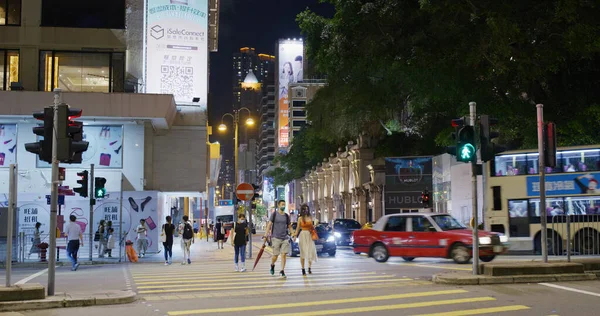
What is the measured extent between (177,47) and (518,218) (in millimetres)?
18536

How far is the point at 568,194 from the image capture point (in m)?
24.9

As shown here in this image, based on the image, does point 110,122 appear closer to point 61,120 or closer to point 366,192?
point 61,120

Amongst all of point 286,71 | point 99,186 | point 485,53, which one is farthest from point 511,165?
point 286,71

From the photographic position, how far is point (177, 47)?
113 feet

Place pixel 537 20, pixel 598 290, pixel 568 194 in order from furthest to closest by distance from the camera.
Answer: pixel 537 20
pixel 568 194
pixel 598 290

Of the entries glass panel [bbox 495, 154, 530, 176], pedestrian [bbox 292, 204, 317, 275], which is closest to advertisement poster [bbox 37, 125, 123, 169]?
glass panel [bbox 495, 154, 530, 176]

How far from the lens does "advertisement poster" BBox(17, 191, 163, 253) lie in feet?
97.9

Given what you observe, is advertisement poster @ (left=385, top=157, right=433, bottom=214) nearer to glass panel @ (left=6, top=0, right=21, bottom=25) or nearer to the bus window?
the bus window

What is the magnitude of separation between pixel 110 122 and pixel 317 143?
52216mm

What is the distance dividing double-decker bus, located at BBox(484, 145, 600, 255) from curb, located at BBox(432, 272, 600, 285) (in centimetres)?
835

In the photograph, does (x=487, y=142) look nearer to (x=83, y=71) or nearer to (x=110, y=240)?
(x=110, y=240)

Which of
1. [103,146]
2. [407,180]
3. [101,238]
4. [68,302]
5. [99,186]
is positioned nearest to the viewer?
[68,302]

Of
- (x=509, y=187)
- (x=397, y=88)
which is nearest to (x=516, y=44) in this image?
(x=509, y=187)

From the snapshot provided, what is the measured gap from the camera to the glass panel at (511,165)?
84.5 ft
